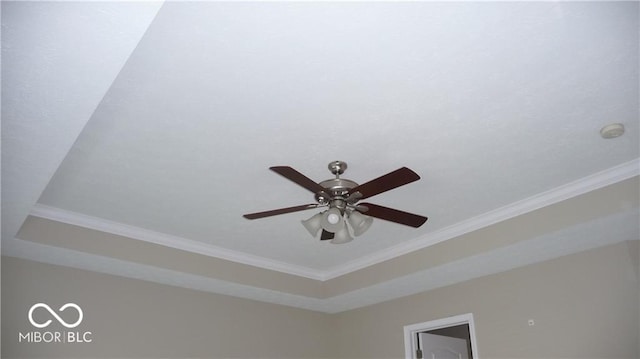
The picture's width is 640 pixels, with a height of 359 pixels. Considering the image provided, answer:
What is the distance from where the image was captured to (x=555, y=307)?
339 cm

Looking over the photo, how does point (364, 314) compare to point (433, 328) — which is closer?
point (433, 328)

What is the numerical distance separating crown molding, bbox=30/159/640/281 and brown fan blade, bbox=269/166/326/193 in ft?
5.28

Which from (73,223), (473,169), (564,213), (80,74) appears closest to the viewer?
(80,74)

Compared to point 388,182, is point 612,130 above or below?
above

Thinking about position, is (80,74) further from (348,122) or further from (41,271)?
(41,271)

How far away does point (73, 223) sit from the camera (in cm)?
329

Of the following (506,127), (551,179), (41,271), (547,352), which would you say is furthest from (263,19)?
(547,352)

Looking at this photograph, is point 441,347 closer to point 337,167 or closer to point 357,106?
point 337,167

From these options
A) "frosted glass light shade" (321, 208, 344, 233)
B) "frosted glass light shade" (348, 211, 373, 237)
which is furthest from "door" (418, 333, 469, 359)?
"frosted glass light shade" (321, 208, 344, 233)

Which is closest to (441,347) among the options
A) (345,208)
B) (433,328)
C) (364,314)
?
(433,328)

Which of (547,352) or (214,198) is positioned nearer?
(214,198)

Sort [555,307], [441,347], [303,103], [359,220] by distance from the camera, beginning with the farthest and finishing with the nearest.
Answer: [441,347]
[555,307]
[359,220]
[303,103]

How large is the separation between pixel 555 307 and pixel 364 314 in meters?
2.00

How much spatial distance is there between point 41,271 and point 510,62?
11.4 feet
